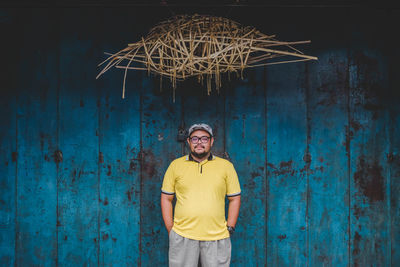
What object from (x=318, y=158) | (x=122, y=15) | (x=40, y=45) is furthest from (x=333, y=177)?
(x=40, y=45)

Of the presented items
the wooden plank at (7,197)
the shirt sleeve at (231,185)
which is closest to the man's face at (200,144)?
the shirt sleeve at (231,185)

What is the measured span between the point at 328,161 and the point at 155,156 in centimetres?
133

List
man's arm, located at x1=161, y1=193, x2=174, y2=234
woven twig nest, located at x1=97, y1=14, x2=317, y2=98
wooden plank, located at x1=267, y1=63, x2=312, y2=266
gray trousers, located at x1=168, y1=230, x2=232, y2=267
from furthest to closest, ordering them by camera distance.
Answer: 1. wooden plank, located at x1=267, y1=63, x2=312, y2=266
2. man's arm, located at x1=161, y1=193, x2=174, y2=234
3. gray trousers, located at x1=168, y1=230, x2=232, y2=267
4. woven twig nest, located at x1=97, y1=14, x2=317, y2=98

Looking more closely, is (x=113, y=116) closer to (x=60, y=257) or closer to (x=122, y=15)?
(x=122, y=15)

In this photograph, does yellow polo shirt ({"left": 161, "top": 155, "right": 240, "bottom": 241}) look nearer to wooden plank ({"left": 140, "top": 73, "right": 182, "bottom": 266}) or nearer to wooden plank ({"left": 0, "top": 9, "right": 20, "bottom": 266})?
wooden plank ({"left": 140, "top": 73, "right": 182, "bottom": 266})

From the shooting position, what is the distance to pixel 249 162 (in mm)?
2127

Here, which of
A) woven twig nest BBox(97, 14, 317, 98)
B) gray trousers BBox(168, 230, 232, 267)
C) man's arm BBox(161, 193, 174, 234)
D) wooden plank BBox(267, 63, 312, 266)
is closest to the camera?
woven twig nest BBox(97, 14, 317, 98)

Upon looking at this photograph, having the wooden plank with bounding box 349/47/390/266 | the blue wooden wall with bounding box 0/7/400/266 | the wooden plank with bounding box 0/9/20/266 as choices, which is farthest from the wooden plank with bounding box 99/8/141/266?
the wooden plank with bounding box 349/47/390/266

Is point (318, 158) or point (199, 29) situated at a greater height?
point (199, 29)

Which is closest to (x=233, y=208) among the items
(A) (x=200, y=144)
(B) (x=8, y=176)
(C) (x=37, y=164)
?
(A) (x=200, y=144)

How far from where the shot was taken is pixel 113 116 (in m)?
2.13

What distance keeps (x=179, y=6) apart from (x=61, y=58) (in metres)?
0.99

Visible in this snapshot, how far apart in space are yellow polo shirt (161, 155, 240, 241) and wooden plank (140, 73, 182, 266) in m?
0.35

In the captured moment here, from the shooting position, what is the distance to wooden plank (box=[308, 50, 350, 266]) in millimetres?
2115
